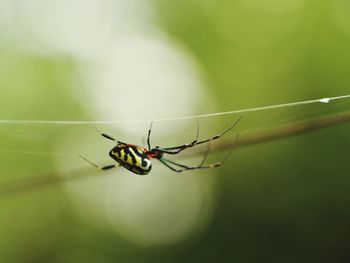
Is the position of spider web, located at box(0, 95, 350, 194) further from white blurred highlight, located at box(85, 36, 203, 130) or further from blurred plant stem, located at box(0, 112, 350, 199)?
white blurred highlight, located at box(85, 36, 203, 130)

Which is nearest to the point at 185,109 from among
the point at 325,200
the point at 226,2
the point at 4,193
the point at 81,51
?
the point at 226,2

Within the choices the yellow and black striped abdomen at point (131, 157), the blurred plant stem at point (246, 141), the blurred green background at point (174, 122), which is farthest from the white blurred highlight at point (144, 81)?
the blurred plant stem at point (246, 141)

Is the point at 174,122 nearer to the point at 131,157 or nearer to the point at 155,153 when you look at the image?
the point at 155,153

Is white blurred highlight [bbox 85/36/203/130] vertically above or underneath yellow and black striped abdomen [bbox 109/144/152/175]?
above

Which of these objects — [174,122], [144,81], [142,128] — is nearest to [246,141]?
[142,128]

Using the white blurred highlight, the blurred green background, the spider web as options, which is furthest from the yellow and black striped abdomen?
the white blurred highlight

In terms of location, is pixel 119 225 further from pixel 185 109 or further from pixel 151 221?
pixel 185 109
